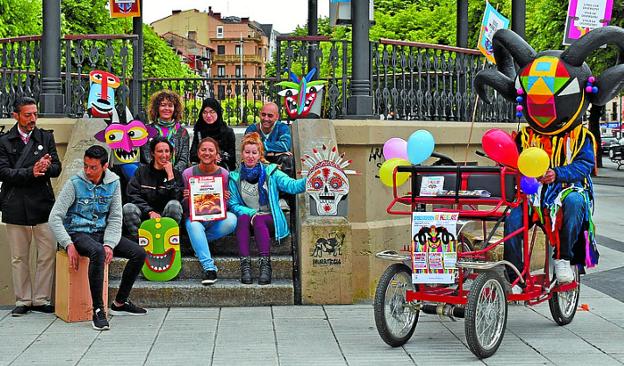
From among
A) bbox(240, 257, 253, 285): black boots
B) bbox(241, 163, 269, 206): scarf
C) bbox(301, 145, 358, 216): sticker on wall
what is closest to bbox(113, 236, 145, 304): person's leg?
bbox(240, 257, 253, 285): black boots

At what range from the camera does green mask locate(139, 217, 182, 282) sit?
9.41 metres

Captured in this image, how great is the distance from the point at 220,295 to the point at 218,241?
0.91 m

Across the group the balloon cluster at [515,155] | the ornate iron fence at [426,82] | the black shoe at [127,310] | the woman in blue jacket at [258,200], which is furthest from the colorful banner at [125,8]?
the balloon cluster at [515,155]

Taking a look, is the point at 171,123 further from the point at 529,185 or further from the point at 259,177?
the point at 529,185

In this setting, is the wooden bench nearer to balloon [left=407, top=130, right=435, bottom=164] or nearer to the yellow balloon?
balloon [left=407, top=130, right=435, bottom=164]

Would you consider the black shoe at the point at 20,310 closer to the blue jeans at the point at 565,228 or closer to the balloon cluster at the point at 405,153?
the balloon cluster at the point at 405,153

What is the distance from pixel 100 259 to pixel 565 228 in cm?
396

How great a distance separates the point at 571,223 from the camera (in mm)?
8180

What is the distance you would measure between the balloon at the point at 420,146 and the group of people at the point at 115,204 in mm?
1851

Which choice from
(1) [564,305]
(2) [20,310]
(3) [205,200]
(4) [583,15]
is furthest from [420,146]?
(4) [583,15]

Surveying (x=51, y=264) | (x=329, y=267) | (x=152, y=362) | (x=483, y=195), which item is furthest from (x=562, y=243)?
(x=51, y=264)

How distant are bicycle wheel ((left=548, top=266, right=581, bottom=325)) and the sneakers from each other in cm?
22

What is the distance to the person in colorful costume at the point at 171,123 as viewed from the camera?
10.7 meters

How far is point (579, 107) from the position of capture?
8.41 metres
